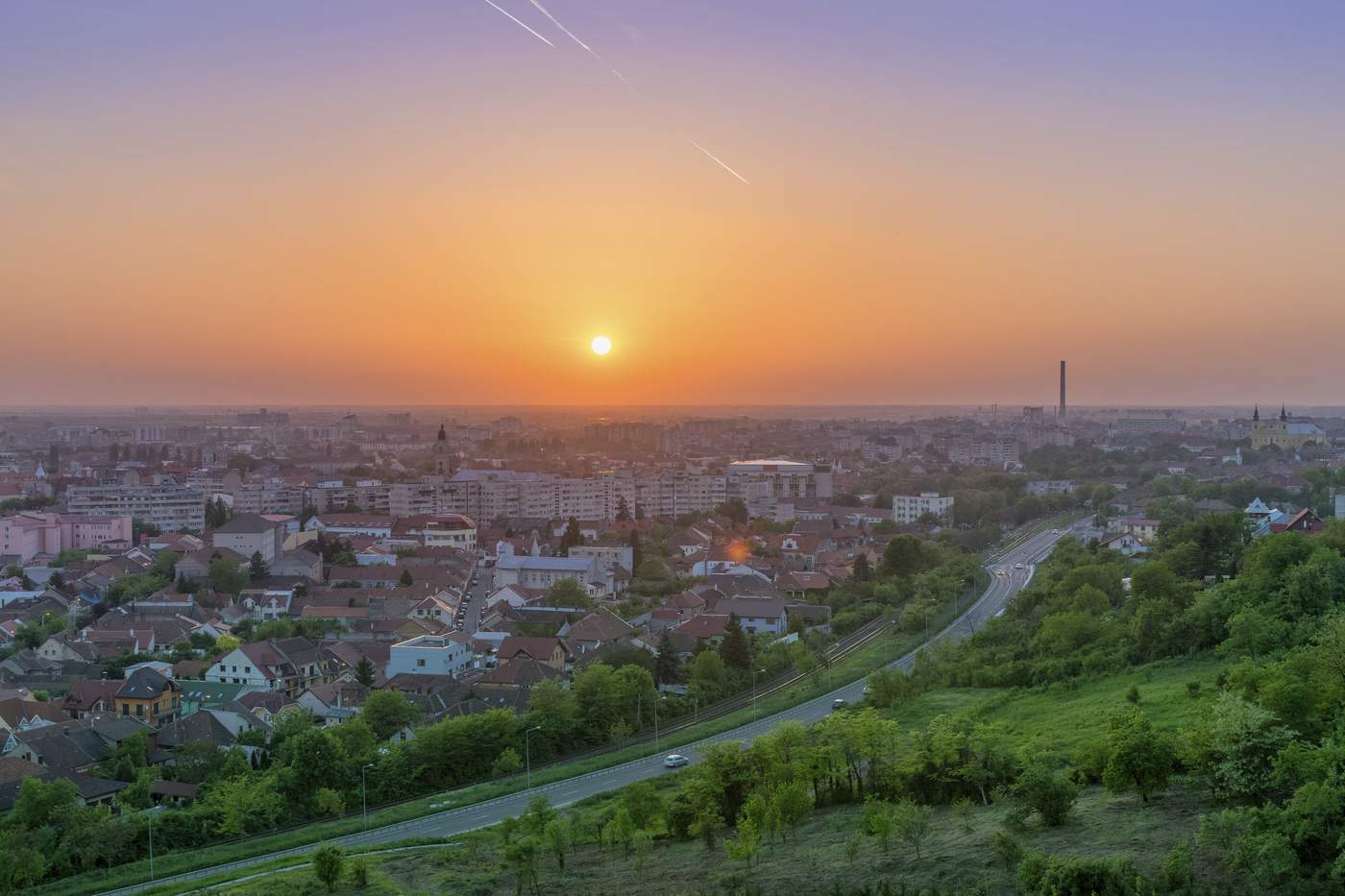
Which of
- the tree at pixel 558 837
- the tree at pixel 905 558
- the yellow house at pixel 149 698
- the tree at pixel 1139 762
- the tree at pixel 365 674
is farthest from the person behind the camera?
the tree at pixel 905 558

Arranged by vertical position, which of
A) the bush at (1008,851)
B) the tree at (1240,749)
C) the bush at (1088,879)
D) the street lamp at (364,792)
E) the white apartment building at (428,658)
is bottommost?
the street lamp at (364,792)

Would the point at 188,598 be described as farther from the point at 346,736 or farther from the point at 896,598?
the point at 896,598

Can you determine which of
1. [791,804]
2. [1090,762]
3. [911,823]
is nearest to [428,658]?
[791,804]

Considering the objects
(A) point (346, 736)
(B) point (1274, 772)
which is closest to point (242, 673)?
(A) point (346, 736)

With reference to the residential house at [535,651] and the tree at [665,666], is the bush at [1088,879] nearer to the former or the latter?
the tree at [665,666]

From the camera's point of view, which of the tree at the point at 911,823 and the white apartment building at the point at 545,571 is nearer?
the tree at the point at 911,823

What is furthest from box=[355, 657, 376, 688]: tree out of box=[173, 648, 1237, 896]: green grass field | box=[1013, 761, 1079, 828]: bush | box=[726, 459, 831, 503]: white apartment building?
box=[726, 459, 831, 503]: white apartment building

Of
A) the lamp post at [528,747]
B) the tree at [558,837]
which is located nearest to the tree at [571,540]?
the lamp post at [528,747]
